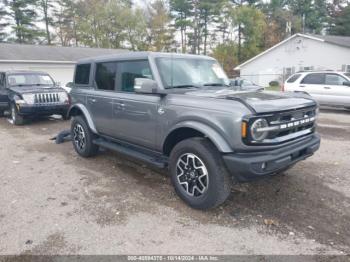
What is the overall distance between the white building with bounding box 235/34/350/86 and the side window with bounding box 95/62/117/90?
24080mm

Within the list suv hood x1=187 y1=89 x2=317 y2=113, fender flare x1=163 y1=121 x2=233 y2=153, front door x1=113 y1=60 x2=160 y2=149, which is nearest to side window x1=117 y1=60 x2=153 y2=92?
front door x1=113 y1=60 x2=160 y2=149

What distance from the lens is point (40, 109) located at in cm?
978

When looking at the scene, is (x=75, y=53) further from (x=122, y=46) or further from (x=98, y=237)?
(x=98, y=237)

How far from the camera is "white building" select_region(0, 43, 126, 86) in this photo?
1959cm

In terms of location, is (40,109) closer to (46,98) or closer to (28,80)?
(46,98)

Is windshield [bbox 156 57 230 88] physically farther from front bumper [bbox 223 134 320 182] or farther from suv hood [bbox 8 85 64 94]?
suv hood [bbox 8 85 64 94]

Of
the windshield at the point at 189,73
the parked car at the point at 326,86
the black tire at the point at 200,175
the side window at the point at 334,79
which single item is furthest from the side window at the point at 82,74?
the side window at the point at 334,79

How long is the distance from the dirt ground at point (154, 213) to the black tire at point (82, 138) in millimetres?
316

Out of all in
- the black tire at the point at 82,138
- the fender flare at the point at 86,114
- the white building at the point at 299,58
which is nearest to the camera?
the fender flare at the point at 86,114

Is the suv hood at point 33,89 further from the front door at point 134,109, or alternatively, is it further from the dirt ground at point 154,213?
the front door at point 134,109

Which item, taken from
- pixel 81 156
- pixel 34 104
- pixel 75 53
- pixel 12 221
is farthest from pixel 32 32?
pixel 12 221

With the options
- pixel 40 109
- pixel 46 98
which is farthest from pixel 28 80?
pixel 40 109

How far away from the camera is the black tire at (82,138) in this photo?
227 inches

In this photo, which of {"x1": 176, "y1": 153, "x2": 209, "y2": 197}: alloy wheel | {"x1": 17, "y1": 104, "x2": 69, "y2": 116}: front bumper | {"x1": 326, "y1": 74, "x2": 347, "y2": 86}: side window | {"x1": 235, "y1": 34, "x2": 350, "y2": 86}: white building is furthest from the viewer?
{"x1": 235, "y1": 34, "x2": 350, "y2": 86}: white building
